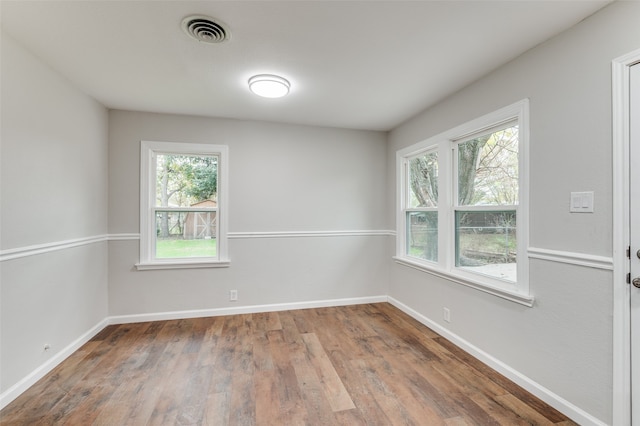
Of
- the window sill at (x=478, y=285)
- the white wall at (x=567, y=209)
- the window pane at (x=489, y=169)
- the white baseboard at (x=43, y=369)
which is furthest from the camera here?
the window pane at (x=489, y=169)

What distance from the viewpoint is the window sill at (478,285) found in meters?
2.02

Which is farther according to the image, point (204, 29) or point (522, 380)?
point (522, 380)

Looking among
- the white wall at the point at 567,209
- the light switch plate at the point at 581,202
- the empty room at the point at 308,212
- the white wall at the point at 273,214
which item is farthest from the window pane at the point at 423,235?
the light switch plate at the point at 581,202

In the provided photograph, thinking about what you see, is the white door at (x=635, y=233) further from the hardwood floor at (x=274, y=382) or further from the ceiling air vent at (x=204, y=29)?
the ceiling air vent at (x=204, y=29)

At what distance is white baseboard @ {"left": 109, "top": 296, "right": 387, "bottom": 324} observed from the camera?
128 inches

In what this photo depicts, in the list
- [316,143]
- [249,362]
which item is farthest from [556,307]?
[316,143]

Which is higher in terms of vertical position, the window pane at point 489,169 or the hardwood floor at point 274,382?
the window pane at point 489,169

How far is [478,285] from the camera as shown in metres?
2.42

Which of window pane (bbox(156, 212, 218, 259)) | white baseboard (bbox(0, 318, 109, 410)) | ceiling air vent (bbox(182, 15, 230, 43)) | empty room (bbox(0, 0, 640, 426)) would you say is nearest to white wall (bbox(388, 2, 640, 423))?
empty room (bbox(0, 0, 640, 426))

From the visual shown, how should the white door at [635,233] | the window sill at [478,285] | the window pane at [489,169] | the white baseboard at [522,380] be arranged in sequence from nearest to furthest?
the white door at [635,233] → the white baseboard at [522,380] → the window sill at [478,285] → the window pane at [489,169]

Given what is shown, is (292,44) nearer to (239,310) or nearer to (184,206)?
(184,206)

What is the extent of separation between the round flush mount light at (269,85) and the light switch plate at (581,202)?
2227mm

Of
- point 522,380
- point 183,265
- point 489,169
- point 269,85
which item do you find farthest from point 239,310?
point 489,169

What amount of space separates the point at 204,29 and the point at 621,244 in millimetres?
2667
